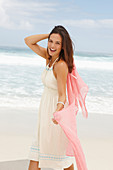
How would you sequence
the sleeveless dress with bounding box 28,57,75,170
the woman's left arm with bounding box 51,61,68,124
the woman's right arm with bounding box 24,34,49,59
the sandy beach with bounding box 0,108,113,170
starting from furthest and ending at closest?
the sandy beach with bounding box 0,108,113,170
the woman's right arm with bounding box 24,34,49,59
the sleeveless dress with bounding box 28,57,75,170
the woman's left arm with bounding box 51,61,68,124

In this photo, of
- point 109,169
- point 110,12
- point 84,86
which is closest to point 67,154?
point 84,86

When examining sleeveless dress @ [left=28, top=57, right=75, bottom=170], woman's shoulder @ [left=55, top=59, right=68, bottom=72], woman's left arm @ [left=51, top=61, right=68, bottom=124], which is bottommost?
sleeveless dress @ [left=28, top=57, right=75, bottom=170]

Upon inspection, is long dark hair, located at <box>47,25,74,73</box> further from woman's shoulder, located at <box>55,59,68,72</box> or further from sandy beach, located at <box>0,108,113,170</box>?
sandy beach, located at <box>0,108,113,170</box>

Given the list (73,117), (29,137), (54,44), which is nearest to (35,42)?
(54,44)

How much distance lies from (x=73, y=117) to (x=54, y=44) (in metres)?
0.64

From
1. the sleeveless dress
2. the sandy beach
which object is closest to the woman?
the sleeveless dress

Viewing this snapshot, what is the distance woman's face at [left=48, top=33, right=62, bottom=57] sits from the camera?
232 centimetres

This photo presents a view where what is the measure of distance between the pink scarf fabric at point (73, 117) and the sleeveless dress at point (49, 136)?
3.5 inches

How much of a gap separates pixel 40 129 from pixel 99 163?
4.32ft

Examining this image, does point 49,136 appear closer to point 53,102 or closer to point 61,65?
point 53,102

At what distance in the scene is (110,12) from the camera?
1096 inches

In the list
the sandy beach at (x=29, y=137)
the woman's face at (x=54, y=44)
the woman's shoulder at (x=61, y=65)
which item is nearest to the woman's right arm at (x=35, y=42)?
the woman's face at (x=54, y=44)

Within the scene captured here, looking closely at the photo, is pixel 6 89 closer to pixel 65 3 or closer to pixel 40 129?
pixel 40 129

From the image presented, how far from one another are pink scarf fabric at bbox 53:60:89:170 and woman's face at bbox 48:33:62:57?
0.24m
